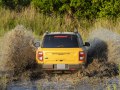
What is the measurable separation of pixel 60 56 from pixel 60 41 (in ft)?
2.83

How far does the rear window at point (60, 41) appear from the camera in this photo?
62.1 feet

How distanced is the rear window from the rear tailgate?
42cm

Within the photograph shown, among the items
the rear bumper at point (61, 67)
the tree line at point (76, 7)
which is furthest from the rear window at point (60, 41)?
the tree line at point (76, 7)

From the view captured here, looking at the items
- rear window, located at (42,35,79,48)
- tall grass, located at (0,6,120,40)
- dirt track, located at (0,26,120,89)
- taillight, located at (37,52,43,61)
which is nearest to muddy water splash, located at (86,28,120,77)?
dirt track, located at (0,26,120,89)

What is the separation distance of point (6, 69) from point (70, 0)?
2149 centimetres

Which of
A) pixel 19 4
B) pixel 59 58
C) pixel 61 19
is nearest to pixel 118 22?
pixel 61 19

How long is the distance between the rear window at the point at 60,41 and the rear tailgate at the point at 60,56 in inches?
16.7

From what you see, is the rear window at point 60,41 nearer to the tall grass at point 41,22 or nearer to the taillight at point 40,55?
the taillight at point 40,55

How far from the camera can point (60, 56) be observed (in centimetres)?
1842

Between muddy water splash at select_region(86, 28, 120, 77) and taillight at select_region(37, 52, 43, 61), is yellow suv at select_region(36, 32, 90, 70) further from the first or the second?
muddy water splash at select_region(86, 28, 120, 77)

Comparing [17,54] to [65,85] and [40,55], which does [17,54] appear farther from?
[65,85]

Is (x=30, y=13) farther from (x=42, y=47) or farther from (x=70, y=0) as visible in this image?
(x=42, y=47)

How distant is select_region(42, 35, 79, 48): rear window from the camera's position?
745 inches

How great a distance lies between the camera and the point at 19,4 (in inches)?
1711
